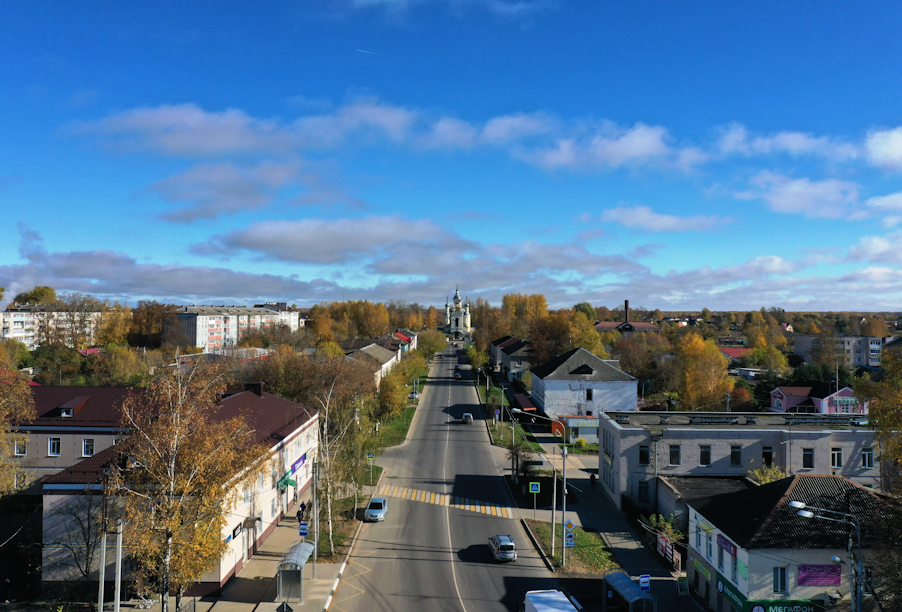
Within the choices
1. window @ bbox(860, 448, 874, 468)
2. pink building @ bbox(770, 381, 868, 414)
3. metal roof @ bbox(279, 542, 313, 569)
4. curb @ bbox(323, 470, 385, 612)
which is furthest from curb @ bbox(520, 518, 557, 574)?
pink building @ bbox(770, 381, 868, 414)

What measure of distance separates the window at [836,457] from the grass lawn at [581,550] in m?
17.1

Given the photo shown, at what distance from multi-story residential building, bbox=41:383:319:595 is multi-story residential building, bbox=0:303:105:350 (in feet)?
231

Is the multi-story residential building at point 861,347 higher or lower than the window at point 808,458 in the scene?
higher

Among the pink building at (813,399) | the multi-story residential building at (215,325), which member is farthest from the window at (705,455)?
the multi-story residential building at (215,325)

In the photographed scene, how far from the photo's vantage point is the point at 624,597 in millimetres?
20172

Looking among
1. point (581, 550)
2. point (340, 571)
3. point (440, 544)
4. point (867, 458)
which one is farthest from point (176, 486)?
point (867, 458)

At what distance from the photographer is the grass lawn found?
25609 mm

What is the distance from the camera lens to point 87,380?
64.8 metres

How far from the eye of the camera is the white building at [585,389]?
5703 centimetres

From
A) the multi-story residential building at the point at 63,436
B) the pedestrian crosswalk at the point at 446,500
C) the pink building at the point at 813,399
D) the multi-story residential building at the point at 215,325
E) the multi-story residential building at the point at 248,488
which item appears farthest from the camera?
the multi-story residential building at the point at 215,325

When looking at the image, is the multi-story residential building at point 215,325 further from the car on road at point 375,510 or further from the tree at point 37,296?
the car on road at point 375,510

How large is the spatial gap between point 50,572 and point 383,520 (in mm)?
16060

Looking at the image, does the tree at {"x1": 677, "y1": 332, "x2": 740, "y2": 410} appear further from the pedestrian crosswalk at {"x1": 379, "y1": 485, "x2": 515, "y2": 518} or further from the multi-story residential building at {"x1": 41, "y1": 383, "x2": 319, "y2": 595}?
the multi-story residential building at {"x1": 41, "y1": 383, "x2": 319, "y2": 595}

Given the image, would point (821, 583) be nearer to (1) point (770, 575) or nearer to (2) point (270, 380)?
(1) point (770, 575)
